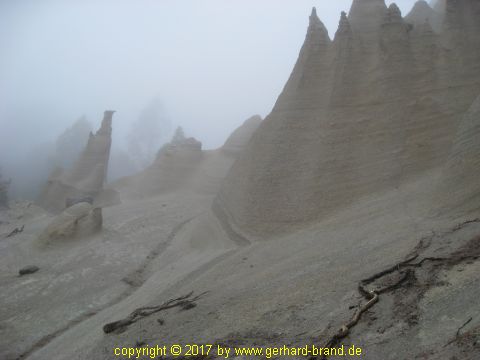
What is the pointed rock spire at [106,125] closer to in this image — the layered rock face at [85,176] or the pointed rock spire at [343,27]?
the layered rock face at [85,176]

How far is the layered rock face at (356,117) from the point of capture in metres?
8.38

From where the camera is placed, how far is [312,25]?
10.4 m

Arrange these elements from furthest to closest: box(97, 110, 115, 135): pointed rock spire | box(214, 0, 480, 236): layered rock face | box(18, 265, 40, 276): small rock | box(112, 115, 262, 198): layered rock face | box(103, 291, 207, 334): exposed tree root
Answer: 1. box(97, 110, 115, 135): pointed rock spire
2. box(112, 115, 262, 198): layered rock face
3. box(18, 265, 40, 276): small rock
4. box(214, 0, 480, 236): layered rock face
5. box(103, 291, 207, 334): exposed tree root

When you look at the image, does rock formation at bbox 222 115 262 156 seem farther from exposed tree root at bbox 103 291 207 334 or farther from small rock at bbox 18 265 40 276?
exposed tree root at bbox 103 291 207 334

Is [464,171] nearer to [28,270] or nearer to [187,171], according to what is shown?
[28,270]

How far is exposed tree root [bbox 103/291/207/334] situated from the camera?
229 inches

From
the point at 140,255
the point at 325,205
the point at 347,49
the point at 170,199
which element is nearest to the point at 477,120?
the point at 325,205

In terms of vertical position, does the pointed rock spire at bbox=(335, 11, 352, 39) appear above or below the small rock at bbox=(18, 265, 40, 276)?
above

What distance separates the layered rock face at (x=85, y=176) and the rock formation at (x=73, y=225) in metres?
8.98

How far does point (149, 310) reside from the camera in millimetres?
6160

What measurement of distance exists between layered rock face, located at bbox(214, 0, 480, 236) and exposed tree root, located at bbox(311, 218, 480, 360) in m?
3.39

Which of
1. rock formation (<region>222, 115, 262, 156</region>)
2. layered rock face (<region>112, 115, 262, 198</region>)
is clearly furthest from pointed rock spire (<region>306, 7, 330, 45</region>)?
rock formation (<region>222, 115, 262, 156</region>)

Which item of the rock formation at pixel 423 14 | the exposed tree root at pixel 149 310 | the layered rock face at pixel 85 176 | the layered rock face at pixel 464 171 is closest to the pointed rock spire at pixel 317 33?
the layered rock face at pixel 464 171

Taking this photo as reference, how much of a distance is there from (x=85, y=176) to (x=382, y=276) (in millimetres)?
22319
